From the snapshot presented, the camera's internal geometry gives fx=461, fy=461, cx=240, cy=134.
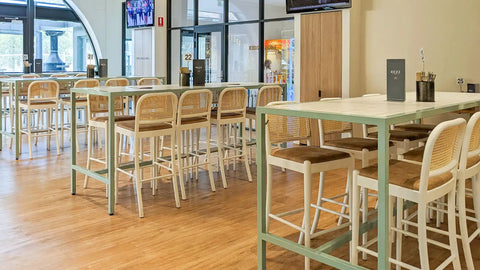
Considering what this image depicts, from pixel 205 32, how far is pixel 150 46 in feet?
4.24

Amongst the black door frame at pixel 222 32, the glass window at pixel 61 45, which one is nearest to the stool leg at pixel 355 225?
the black door frame at pixel 222 32

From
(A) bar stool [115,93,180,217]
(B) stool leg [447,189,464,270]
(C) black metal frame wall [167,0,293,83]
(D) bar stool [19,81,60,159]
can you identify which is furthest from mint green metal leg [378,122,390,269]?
(C) black metal frame wall [167,0,293,83]

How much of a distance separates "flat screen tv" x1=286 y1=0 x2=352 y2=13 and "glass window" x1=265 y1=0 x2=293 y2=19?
2.60 ft

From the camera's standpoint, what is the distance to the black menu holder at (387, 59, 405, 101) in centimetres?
293

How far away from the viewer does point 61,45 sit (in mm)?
11664

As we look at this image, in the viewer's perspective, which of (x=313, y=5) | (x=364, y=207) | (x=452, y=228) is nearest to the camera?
(x=452, y=228)

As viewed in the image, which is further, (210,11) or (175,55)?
(175,55)

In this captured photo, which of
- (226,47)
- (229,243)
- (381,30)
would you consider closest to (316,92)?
(381,30)

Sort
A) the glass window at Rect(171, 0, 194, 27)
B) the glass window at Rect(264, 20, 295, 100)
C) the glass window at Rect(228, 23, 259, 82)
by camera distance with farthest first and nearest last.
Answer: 1. the glass window at Rect(171, 0, 194, 27)
2. the glass window at Rect(228, 23, 259, 82)
3. the glass window at Rect(264, 20, 295, 100)

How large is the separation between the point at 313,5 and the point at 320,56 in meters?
0.74

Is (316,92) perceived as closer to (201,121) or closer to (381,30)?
(381,30)

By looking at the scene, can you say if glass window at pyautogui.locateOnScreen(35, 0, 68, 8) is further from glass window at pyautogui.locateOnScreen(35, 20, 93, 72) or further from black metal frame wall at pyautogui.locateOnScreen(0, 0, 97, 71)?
glass window at pyautogui.locateOnScreen(35, 20, 93, 72)

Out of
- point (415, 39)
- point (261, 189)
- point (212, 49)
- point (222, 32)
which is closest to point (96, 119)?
point (261, 189)

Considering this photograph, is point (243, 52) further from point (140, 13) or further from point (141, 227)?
point (141, 227)
